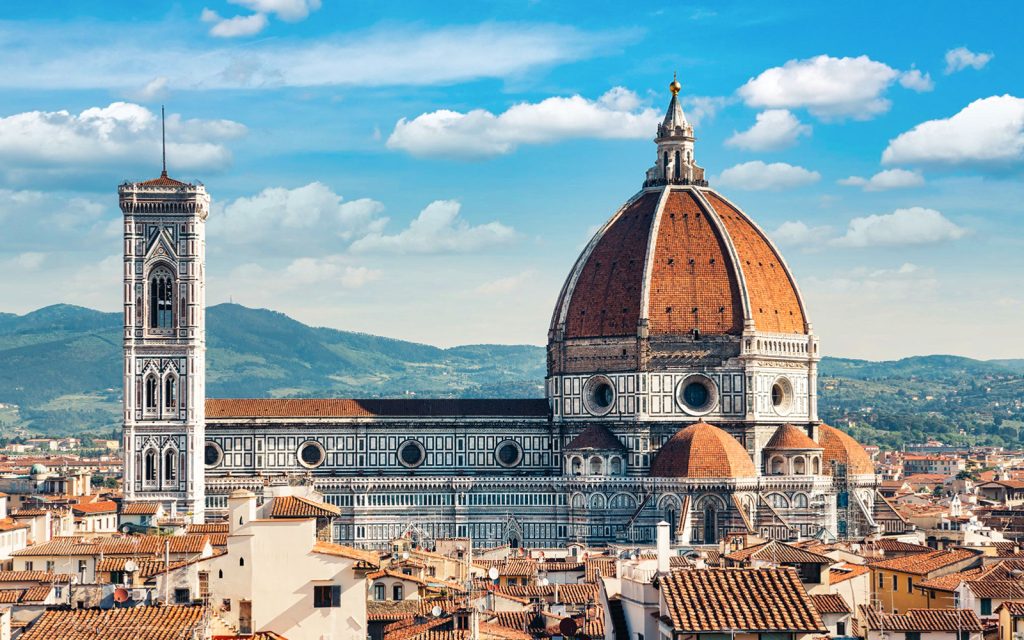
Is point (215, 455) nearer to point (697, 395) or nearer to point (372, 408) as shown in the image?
point (372, 408)

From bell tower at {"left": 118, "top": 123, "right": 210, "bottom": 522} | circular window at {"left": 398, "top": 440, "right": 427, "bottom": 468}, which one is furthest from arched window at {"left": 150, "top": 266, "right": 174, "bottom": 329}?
circular window at {"left": 398, "top": 440, "right": 427, "bottom": 468}

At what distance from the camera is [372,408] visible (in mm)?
118688

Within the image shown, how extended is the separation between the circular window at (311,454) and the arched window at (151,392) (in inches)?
343

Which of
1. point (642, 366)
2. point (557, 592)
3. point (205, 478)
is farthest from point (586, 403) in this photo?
point (557, 592)

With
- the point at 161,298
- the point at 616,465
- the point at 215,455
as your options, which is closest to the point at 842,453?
the point at 616,465

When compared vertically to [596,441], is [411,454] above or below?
below

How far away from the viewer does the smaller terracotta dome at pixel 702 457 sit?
109m

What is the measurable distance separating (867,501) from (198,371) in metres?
35.3

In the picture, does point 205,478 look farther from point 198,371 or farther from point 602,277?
point 602,277

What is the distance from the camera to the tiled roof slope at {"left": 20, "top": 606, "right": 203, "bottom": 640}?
31.3 meters

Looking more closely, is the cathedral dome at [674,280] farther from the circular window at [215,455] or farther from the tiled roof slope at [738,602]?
the tiled roof slope at [738,602]

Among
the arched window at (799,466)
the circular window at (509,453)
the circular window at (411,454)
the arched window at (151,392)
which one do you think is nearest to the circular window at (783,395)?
the arched window at (799,466)

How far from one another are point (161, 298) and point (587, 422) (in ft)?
76.9

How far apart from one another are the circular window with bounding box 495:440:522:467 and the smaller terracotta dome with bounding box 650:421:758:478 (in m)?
8.82
